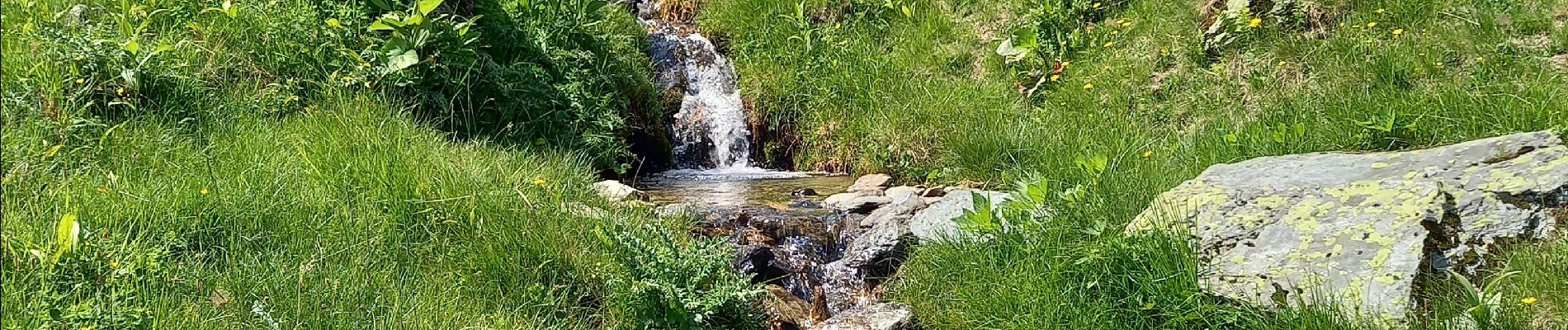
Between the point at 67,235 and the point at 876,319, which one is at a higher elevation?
the point at 67,235

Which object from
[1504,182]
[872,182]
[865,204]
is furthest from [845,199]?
[1504,182]

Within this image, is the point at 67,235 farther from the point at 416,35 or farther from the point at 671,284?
the point at 416,35

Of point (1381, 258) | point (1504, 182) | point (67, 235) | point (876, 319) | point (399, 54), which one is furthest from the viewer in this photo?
point (399, 54)

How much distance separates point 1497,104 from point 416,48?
5031 millimetres

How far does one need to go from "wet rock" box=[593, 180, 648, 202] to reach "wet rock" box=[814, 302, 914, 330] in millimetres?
1250

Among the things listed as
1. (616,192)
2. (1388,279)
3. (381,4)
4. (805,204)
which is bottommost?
(805,204)

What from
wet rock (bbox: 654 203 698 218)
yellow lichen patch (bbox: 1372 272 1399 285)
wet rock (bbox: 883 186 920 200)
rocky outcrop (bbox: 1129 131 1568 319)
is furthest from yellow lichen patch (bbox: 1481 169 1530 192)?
wet rock (bbox: 654 203 698 218)

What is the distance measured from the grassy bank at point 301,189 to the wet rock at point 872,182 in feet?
5.24

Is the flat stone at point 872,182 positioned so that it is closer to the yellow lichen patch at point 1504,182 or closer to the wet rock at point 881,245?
the wet rock at point 881,245

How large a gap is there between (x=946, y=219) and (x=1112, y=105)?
231 cm

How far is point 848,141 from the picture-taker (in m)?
7.66

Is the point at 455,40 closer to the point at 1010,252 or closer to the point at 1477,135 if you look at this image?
the point at 1010,252

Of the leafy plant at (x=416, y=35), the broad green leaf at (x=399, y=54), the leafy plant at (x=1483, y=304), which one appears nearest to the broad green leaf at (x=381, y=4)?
the leafy plant at (x=416, y=35)

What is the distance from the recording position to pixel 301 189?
4051 mm
